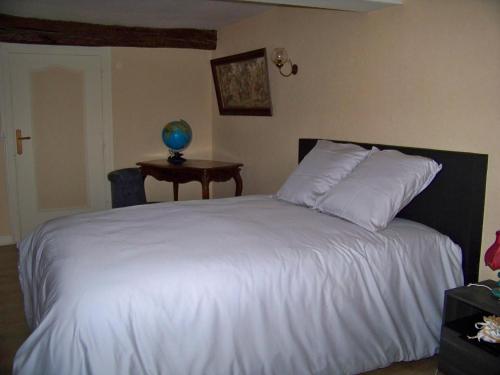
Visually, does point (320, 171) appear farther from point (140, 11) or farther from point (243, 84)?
point (140, 11)

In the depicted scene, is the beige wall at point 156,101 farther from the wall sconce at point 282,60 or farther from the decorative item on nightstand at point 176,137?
the wall sconce at point 282,60

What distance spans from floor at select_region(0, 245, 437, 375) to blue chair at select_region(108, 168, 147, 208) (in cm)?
100

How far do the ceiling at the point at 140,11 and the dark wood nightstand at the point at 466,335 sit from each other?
8.36ft

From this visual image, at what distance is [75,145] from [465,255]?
401cm

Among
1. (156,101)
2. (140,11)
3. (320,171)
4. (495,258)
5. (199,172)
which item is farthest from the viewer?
(156,101)

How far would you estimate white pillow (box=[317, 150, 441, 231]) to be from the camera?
2.46 meters

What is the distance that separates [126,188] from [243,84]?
1.53 metres

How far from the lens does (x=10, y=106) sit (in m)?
4.68

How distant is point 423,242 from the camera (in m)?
2.43

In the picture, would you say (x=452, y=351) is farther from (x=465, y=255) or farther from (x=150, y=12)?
(x=150, y=12)

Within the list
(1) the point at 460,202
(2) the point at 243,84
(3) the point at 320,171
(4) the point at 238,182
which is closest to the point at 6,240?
(4) the point at 238,182

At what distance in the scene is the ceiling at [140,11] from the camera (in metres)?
3.89

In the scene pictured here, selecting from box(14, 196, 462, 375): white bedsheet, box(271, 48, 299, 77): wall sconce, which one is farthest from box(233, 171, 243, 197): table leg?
box(14, 196, 462, 375): white bedsheet

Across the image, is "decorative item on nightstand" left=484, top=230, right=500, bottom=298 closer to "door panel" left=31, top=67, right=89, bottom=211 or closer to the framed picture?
the framed picture
